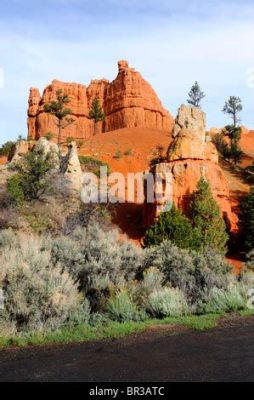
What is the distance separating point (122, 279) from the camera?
11875mm

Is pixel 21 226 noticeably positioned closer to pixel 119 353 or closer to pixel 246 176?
pixel 119 353

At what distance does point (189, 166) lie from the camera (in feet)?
93.2

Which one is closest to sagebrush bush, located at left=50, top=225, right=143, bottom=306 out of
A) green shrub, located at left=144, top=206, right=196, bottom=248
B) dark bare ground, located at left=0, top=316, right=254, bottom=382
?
dark bare ground, located at left=0, top=316, right=254, bottom=382

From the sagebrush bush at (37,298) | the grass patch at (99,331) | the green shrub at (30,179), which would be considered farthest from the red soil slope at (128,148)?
the grass patch at (99,331)

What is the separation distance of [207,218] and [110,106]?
202 ft

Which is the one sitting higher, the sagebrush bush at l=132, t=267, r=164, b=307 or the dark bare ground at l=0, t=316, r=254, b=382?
the sagebrush bush at l=132, t=267, r=164, b=307

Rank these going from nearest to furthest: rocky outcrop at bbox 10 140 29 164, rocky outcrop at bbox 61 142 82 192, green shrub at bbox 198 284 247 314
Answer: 1. green shrub at bbox 198 284 247 314
2. rocky outcrop at bbox 61 142 82 192
3. rocky outcrop at bbox 10 140 29 164

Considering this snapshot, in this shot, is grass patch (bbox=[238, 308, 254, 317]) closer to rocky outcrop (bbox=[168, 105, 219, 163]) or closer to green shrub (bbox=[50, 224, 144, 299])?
green shrub (bbox=[50, 224, 144, 299])

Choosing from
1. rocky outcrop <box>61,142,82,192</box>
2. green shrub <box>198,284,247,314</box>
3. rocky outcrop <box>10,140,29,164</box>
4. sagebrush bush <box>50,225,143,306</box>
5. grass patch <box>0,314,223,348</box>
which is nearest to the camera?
grass patch <box>0,314,223,348</box>

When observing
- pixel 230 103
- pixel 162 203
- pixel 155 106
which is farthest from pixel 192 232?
pixel 155 106

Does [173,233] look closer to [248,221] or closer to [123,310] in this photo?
[248,221]

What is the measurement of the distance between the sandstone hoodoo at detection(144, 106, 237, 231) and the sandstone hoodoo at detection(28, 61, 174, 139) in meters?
48.0

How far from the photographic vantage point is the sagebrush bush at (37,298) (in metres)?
9.07

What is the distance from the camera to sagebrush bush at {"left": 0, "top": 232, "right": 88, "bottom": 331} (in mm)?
9070
